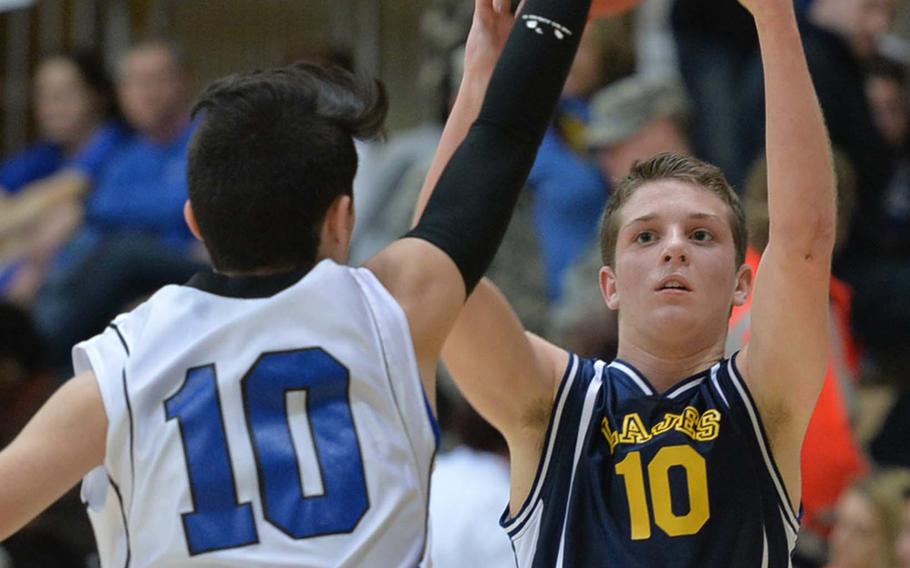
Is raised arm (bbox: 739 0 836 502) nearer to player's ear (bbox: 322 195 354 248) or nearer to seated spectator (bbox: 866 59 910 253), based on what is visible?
player's ear (bbox: 322 195 354 248)

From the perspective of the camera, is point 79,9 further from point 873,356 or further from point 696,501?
point 696,501

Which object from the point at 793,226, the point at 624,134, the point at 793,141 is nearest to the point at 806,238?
the point at 793,226

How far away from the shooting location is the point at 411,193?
6617mm

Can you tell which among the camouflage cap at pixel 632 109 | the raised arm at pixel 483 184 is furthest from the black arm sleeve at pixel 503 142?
the camouflage cap at pixel 632 109

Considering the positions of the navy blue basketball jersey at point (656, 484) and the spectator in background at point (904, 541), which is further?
the spectator in background at point (904, 541)

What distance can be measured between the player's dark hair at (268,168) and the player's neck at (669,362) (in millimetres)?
774

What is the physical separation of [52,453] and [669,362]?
1.27 m

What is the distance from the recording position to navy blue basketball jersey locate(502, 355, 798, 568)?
3053 mm

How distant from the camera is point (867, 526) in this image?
210 inches

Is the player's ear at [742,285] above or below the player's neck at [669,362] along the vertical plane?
above

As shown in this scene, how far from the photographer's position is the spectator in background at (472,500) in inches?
197

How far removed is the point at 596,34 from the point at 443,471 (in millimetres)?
2355

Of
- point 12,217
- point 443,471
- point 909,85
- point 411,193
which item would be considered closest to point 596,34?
point 411,193

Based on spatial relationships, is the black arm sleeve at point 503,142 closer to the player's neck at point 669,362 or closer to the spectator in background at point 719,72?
the player's neck at point 669,362
